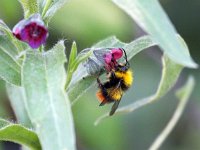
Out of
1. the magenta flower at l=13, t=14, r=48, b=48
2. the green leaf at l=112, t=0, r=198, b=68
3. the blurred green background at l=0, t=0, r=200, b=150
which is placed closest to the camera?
the green leaf at l=112, t=0, r=198, b=68

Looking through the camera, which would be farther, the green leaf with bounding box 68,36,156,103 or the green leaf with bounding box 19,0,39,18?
the green leaf with bounding box 68,36,156,103

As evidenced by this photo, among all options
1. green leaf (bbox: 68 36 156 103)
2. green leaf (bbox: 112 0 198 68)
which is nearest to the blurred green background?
green leaf (bbox: 68 36 156 103)

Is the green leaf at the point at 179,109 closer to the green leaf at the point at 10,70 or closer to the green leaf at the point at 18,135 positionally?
the green leaf at the point at 18,135

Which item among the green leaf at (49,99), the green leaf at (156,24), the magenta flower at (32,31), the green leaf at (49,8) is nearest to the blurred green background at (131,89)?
the green leaf at (49,8)

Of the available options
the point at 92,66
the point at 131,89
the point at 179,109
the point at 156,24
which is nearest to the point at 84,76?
the point at 92,66

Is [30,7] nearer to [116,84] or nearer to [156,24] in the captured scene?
[116,84]

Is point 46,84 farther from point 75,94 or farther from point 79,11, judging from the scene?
point 79,11

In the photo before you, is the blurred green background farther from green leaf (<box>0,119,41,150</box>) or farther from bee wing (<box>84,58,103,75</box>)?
bee wing (<box>84,58,103,75</box>)
